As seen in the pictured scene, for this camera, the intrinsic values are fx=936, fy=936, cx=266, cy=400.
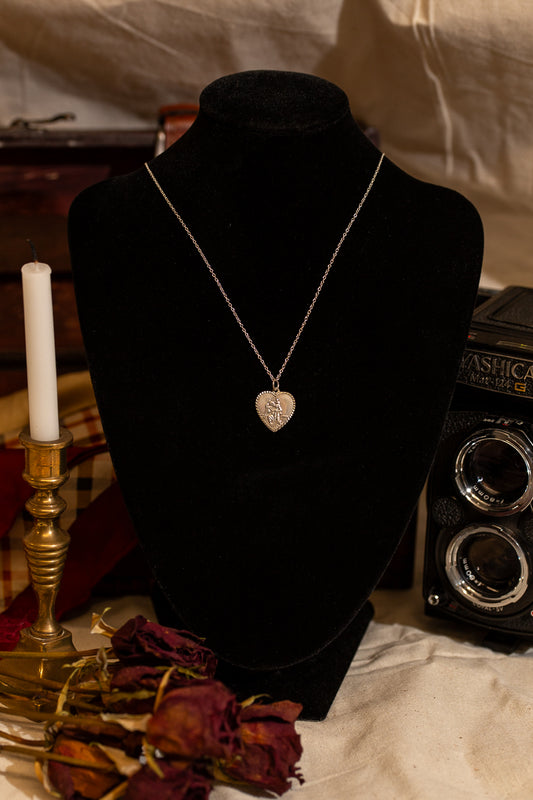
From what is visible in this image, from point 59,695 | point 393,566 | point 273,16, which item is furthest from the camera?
point 273,16

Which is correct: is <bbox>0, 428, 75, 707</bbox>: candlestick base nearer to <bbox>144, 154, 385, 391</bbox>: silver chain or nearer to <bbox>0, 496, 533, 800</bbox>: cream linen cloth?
<bbox>0, 496, 533, 800</bbox>: cream linen cloth

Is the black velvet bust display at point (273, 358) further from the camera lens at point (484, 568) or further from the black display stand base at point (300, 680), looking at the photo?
the camera lens at point (484, 568)

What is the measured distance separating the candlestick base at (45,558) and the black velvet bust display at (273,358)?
0.22 ft

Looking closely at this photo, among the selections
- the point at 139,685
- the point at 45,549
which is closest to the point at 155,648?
the point at 139,685

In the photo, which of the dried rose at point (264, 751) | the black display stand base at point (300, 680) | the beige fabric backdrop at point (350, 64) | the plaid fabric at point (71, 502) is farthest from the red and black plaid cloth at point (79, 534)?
the beige fabric backdrop at point (350, 64)

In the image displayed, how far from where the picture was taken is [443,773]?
33.2 inches

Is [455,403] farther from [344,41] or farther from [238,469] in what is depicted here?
[344,41]

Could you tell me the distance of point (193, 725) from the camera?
684mm

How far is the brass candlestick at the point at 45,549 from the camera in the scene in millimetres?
853

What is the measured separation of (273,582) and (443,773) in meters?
0.23

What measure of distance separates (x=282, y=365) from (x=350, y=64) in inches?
25.7

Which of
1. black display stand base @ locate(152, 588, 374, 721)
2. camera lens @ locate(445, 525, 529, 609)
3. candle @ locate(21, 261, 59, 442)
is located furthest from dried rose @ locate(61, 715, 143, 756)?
camera lens @ locate(445, 525, 529, 609)

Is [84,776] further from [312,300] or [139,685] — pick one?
[312,300]

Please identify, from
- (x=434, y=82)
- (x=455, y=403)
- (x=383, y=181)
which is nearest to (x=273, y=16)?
(x=434, y=82)
